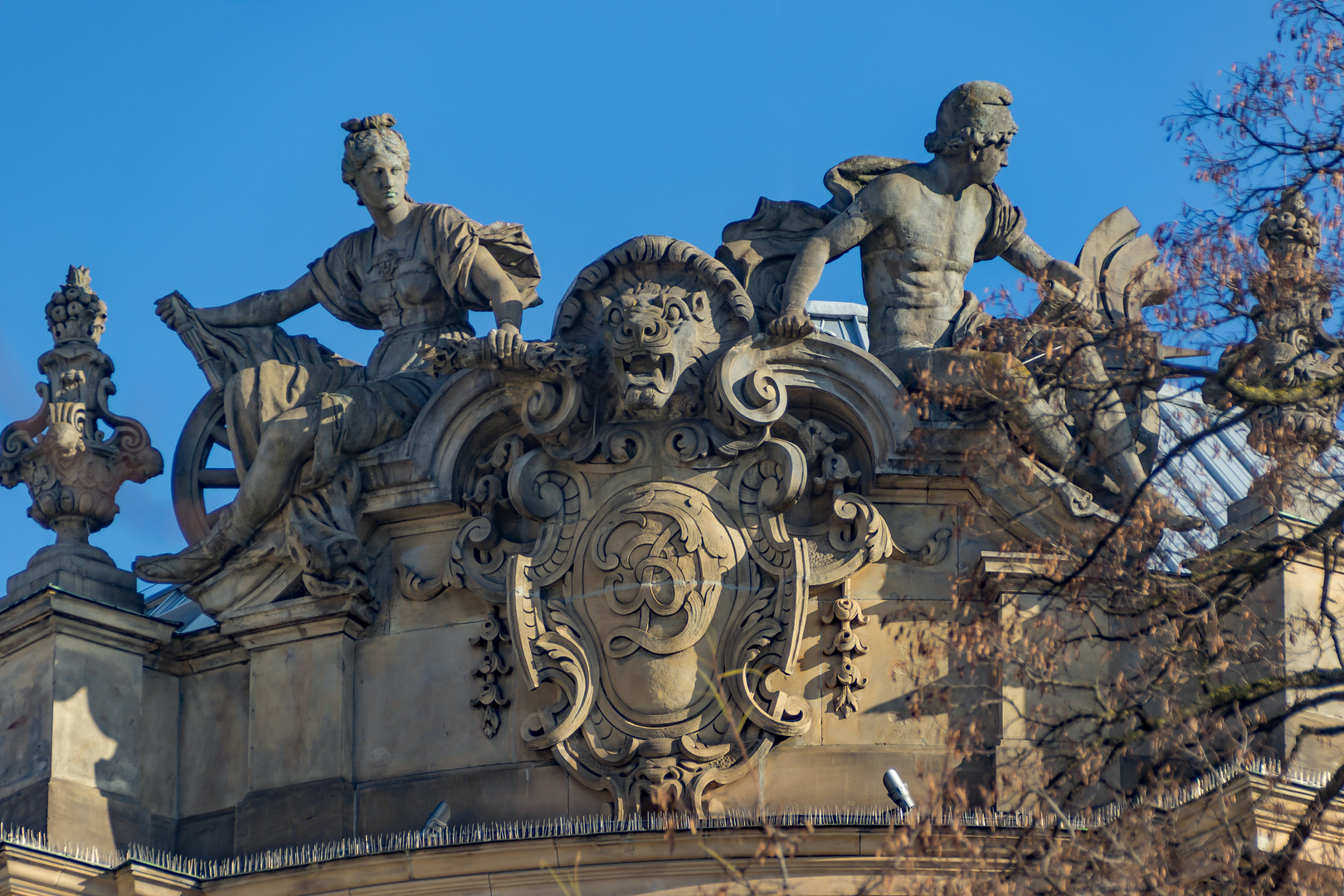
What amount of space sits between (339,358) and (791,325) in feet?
12.8

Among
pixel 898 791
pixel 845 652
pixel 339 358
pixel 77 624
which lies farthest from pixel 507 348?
pixel 898 791

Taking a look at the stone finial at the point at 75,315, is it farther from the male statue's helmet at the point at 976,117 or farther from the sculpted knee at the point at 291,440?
the male statue's helmet at the point at 976,117

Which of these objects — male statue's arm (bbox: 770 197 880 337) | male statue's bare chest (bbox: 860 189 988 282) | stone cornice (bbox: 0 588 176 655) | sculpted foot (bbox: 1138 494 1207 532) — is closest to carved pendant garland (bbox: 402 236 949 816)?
male statue's arm (bbox: 770 197 880 337)

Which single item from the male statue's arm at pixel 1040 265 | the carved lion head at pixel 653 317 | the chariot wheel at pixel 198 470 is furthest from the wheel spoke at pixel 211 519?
the male statue's arm at pixel 1040 265

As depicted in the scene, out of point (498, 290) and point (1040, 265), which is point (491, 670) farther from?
point (1040, 265)

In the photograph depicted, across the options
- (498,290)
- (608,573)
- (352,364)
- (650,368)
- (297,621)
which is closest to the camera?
(608,573)

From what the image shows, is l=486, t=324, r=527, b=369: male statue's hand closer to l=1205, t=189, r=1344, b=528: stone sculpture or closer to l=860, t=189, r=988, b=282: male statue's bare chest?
l=860, t=189, r=988, b=282: male statue's bare chest

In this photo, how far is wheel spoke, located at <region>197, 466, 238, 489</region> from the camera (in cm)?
2089

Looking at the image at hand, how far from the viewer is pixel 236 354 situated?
69.7ft

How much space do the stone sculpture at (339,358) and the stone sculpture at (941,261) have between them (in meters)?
2.01

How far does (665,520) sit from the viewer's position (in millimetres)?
19250

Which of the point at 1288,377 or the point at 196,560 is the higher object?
the point at 1288,377

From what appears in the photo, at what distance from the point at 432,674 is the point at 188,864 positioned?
2173mm

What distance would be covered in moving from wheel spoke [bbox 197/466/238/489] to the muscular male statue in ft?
14.8
